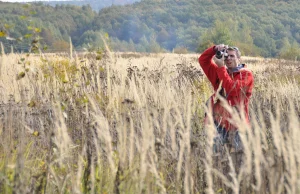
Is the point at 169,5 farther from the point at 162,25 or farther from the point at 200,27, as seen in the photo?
the point at 200,27

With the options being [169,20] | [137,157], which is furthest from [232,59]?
[169,20]

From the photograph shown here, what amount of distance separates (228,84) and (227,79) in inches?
2.0

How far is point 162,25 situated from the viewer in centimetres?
12825

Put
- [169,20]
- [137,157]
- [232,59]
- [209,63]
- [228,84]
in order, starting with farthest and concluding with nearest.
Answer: [169,20] < [209,63] < [232,59] < [228,84] < [137,157]

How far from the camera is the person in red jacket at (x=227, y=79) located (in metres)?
4.18

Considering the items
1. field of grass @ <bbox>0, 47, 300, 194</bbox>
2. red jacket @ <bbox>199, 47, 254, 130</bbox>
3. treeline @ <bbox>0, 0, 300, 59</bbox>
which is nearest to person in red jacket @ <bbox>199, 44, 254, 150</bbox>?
red jacket @ <bbox>199, 47, 254, 130</bbox>

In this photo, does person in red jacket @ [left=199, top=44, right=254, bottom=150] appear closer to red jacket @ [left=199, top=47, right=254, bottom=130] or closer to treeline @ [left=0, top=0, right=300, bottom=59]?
red jacket @ [left=199, top=47, right=254, bottom=130]

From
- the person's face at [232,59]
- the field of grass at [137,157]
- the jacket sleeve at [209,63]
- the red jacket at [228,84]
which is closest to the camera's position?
the field of grass at [137,157]

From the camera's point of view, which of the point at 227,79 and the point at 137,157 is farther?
the point at 227,79

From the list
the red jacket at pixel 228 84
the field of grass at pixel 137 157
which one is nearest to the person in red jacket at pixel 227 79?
the red jacket at pixel 228 84

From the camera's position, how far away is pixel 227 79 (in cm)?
422

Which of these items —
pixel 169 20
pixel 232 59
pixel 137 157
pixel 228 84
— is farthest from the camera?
pixel 169 20

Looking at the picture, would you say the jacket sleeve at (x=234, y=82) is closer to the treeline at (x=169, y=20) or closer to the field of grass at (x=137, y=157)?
the field of grass at (x=137, y=157)

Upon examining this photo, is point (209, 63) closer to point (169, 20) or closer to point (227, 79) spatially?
point (227, 79)
